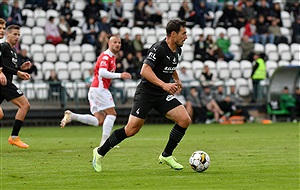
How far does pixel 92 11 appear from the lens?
33406mm

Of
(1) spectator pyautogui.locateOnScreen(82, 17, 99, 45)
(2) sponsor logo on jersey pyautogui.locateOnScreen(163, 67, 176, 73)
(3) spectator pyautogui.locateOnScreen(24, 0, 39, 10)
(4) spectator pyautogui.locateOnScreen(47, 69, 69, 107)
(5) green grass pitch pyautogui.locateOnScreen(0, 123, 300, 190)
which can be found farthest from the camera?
(3) spectator pyautogui.locateOnScreen(24, 0, 39, 10)

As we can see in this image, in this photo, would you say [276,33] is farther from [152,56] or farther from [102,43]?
[152,56]

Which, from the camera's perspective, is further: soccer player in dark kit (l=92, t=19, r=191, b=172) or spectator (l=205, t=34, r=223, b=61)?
spectator (l=205, t=34, r=223, b=61)

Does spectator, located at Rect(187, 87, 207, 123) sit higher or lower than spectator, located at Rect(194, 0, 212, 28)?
lower

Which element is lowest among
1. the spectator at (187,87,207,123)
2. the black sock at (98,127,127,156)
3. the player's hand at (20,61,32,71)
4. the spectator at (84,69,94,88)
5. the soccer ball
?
the spectator at (187,87,207,123)

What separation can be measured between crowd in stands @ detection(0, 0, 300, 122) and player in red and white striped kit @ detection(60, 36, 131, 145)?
1188 centimetres

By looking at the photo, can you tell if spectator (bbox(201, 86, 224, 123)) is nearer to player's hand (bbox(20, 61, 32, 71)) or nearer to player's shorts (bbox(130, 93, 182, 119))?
player's hand (bbox(20, 61, 32, 71))

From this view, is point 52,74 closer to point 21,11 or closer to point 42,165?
point 21,11

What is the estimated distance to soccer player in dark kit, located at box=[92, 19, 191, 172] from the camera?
12.6 meters

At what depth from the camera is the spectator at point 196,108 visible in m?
30.4

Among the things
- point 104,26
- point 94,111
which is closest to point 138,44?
point 104,26

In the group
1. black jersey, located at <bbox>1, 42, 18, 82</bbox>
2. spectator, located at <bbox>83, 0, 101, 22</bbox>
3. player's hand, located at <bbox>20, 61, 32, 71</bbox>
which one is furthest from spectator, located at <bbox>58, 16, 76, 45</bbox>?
player's hand, located at <bbox>20, 61, 32, 71</bbox>

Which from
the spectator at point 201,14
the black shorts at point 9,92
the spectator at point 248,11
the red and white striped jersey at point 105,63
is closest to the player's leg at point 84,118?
the red and white striped jersey at point 105,63

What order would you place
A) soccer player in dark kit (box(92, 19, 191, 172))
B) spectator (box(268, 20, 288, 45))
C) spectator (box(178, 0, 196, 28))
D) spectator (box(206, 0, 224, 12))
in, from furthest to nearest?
spectator (box(206, 0, 224, 12))
spectator (box(268, 20, 288, 45))
spectator (box(178, 0, 196, 28))
soccer player in dark kit (box(92, 19, 191, 172))
